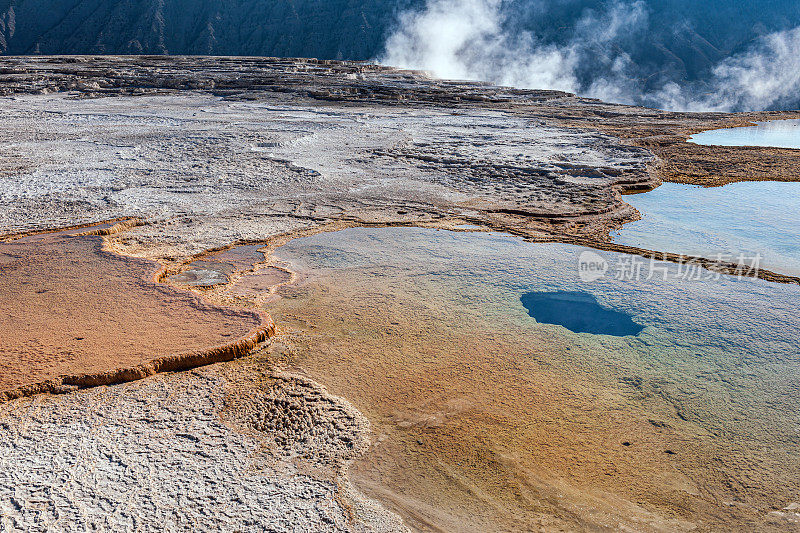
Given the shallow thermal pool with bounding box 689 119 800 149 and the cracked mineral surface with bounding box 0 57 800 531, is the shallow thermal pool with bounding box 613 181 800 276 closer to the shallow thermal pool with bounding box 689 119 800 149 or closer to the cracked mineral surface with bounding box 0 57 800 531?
the cracked mineral surface with bounding box 0 57 800 531

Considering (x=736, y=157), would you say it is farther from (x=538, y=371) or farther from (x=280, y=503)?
(x=280, y=503)

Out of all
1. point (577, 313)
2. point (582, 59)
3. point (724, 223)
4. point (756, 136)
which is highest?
point (582, 59)

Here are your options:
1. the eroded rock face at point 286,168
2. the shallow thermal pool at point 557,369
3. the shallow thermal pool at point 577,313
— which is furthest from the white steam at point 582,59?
the shallow thermal pool at point 577,313

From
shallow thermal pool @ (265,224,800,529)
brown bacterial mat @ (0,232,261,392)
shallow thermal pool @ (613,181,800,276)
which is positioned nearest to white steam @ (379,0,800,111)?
shallow thermal pool @ (613,181,800,276)

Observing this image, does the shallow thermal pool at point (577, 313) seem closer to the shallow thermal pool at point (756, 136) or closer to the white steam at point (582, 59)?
the shallow thermal pool at point (756, 136)

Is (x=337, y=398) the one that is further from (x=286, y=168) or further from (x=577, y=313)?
(x=286, y=168)

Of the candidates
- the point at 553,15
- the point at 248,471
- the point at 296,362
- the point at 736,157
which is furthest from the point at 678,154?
the point at 553,15

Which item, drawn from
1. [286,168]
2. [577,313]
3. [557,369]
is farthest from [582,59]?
[557,369]
